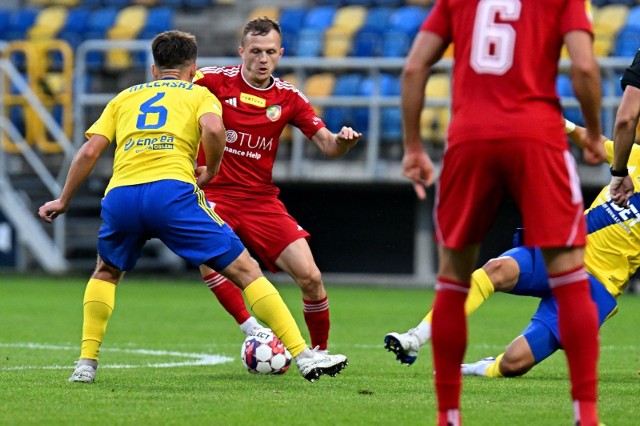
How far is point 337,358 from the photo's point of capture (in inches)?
280

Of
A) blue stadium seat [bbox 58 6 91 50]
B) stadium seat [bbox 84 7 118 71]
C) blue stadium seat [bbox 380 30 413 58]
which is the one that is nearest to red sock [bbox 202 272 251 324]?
blue stadium seat [bbox 380 30 413 58]

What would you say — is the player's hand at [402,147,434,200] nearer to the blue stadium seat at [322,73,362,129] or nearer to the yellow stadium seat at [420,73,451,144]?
the yellow stadium seat at [420,73,451,144]

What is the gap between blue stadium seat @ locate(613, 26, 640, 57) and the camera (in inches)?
719

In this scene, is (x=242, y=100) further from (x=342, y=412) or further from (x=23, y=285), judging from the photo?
(x=23, y=285)

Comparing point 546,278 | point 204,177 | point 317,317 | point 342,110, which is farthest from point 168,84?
point 342,110

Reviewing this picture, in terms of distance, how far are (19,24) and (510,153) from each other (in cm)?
1911

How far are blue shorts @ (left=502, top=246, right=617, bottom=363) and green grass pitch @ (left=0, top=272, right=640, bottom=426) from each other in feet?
0.67

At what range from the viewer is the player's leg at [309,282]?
8023mm

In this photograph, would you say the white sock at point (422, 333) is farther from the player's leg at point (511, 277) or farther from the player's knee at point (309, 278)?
the player's knee at point (309, 278)

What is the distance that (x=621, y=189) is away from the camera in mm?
7156

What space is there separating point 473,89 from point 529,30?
286 millimetres

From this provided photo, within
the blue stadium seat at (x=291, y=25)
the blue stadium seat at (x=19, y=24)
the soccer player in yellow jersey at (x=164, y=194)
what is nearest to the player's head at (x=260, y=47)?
the soccer player in yellow jersey at (x=164, y=194)

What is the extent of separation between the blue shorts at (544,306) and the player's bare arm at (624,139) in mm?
559

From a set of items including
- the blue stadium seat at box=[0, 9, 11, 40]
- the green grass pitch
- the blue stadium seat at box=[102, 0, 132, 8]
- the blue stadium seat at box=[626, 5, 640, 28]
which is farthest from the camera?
the blue stadium seat at box=[102, 0, 132, 8]
